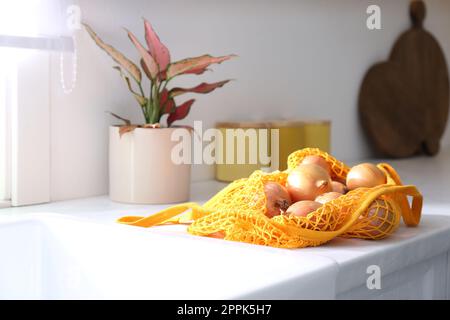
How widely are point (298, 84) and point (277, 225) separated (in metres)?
0.95

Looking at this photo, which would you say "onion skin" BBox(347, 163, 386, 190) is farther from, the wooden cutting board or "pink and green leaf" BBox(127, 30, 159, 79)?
the wooden cutting board

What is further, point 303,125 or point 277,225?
point 303,125

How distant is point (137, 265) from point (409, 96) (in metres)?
1.36

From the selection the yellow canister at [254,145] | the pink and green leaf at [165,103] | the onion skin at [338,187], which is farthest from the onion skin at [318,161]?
the yellow canister at [254,145]

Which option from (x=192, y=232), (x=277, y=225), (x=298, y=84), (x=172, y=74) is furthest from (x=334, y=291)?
(x=298, y=84)

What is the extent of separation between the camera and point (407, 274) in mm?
868

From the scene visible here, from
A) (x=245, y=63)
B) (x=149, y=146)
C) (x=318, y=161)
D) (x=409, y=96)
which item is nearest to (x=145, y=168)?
(x=149, y=146)

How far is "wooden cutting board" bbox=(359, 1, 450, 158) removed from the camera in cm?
193

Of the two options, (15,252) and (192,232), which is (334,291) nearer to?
(192,232)

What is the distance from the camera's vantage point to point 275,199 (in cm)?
89

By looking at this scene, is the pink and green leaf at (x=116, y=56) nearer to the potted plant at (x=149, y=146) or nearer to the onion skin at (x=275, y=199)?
the potted plant at (x=149, y=146)

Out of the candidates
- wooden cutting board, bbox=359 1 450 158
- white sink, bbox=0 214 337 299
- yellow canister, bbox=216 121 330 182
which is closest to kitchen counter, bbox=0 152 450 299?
white sink, bbox=0 214 337 299

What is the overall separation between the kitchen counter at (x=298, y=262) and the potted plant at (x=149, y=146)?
0.13ft

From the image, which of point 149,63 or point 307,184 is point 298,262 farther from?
point 149,63
